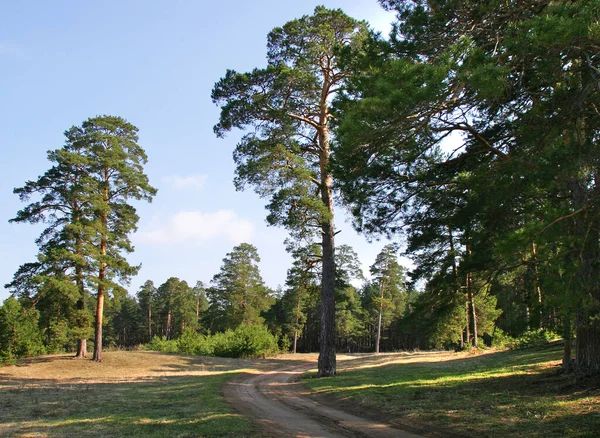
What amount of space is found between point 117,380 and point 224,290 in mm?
33572

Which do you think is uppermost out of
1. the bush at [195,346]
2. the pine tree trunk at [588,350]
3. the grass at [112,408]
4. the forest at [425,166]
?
the forest at [425,166]

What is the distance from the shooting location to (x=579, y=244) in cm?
682

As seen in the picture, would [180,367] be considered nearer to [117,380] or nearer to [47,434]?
[117,380]

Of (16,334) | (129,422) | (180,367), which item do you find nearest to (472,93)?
(129,422)

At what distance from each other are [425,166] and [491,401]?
17.6 feet

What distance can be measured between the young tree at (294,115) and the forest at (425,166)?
63mm

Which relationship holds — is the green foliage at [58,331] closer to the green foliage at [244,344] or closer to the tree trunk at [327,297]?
the green foliage at [244,344]

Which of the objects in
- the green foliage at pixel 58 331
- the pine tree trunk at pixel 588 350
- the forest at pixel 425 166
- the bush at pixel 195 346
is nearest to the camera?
the forest at pixel 425 166

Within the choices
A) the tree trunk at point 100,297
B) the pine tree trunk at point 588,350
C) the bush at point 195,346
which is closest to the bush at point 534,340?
the pine tree trunk at point 588,350

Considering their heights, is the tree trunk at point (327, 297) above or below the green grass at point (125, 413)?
above

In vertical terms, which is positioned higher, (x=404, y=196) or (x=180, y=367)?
(x=404, y=196)

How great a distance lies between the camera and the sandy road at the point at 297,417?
7.59 m

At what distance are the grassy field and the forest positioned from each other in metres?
1.15

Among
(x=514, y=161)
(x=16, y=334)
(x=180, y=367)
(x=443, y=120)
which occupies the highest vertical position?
(x=443, y=120)
